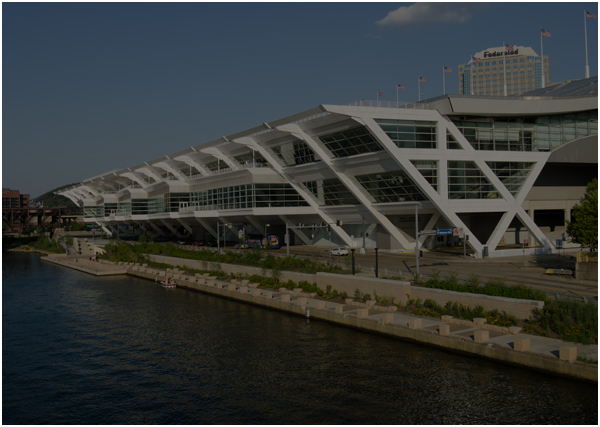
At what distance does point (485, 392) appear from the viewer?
20750mm

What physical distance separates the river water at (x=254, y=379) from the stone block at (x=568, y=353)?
2.88ft

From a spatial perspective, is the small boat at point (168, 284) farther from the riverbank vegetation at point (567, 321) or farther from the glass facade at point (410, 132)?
the riverbank vegetation at point (567, 321)

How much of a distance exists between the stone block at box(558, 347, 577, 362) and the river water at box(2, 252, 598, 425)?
0.88m

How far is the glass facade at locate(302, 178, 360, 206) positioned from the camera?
6097 cm

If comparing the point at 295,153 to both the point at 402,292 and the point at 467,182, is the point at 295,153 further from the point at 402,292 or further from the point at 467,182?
the point at 402,292

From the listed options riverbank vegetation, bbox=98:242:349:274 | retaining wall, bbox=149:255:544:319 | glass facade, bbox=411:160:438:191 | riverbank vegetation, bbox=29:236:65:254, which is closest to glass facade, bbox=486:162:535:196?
glass facade, bbox=411:160:438:191

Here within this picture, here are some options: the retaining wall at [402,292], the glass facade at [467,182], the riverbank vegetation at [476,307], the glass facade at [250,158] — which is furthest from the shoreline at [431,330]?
the glass facade at [250,158]

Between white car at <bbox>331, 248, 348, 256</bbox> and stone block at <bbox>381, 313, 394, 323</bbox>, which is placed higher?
white car at <bbox>331, 248, 348, 256</bbox>

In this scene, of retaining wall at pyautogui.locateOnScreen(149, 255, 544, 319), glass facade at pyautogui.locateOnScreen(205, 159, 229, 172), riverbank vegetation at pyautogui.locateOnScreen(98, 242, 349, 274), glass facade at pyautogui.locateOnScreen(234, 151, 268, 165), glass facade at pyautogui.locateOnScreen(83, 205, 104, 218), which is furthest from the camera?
glass facade at pyautogui.locateOnScreen(83, 205, 104, 218)

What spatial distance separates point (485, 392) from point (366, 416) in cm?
535

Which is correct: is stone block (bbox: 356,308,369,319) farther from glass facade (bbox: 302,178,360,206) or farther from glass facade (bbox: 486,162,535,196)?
glass facade (bbox: 302,178,360,206)

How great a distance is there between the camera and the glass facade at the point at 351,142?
5162 cm

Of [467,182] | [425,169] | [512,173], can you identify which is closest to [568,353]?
[425,169]

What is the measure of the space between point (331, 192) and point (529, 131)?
22890 mm
